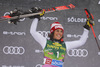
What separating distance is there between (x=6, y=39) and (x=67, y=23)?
1.45 m

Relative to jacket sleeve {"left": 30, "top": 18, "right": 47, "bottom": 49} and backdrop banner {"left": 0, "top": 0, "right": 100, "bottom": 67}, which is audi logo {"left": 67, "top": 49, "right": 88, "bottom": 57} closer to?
backdrop banner {"left": 0, "top": 0, "right": 100, "bottom": 67}

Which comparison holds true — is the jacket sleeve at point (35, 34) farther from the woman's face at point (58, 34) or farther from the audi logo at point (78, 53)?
the audi logo at point (78, 53)

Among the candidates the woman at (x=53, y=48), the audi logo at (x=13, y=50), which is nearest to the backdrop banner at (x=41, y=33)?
the audi logo at (x=13, y=50)

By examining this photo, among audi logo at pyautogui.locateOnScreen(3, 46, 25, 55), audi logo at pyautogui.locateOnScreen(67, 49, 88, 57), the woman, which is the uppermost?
the woman

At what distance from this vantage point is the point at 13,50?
4809 mm

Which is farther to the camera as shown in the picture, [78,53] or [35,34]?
[78,53]

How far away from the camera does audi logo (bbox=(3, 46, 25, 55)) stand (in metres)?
4.79

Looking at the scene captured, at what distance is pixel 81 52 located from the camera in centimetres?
493

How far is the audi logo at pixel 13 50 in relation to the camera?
4.79 m

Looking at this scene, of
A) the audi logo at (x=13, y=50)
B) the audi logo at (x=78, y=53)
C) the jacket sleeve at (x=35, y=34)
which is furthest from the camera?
the audi logo at (x=78, y=53)

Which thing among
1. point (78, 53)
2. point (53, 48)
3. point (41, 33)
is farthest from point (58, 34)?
point (78, 53)

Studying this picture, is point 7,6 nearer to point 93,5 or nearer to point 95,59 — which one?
point 93,5

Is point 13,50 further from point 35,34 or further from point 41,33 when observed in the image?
point 35,34

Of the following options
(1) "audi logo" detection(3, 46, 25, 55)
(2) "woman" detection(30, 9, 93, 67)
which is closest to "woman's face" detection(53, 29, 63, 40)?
(2) "woman" detection(30, 9, 93, 67)
